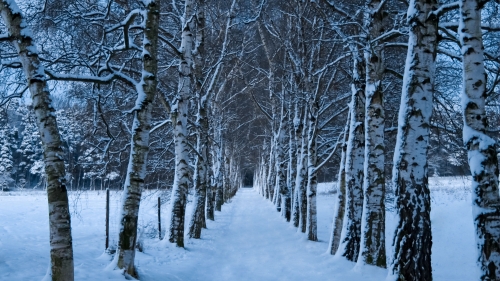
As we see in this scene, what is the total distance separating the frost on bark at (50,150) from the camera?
4.43 meters

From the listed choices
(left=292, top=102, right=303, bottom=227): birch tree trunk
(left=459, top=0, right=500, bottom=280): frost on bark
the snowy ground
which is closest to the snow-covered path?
the snowy ground

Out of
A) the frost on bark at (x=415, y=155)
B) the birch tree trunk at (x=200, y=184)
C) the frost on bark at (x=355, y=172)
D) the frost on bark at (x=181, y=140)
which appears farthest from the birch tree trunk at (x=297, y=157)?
the frost on bark at (x=415, y=155)

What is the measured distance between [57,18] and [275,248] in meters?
8.22

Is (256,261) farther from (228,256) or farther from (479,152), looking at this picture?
(479,152)

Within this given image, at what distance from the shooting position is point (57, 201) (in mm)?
4434

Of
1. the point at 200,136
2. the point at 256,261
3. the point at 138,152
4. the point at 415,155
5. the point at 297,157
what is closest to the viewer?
the point at 415,155

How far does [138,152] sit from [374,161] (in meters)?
4.48

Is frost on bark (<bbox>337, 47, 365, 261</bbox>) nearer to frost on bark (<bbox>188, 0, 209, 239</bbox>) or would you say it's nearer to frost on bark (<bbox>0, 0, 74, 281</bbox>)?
frost on bark (<bbox>188, 0, 209, 239</bbox>)

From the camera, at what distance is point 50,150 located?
178 inches

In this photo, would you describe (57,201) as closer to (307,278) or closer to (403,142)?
(403,142)

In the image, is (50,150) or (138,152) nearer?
(50,150)

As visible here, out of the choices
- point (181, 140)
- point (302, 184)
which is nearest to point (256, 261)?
point (181, 140)

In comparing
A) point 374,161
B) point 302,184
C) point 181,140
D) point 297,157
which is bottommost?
point 302,184

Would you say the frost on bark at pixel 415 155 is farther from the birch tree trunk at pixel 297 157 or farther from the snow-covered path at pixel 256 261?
the birch tree trunk at pixel 297 157
